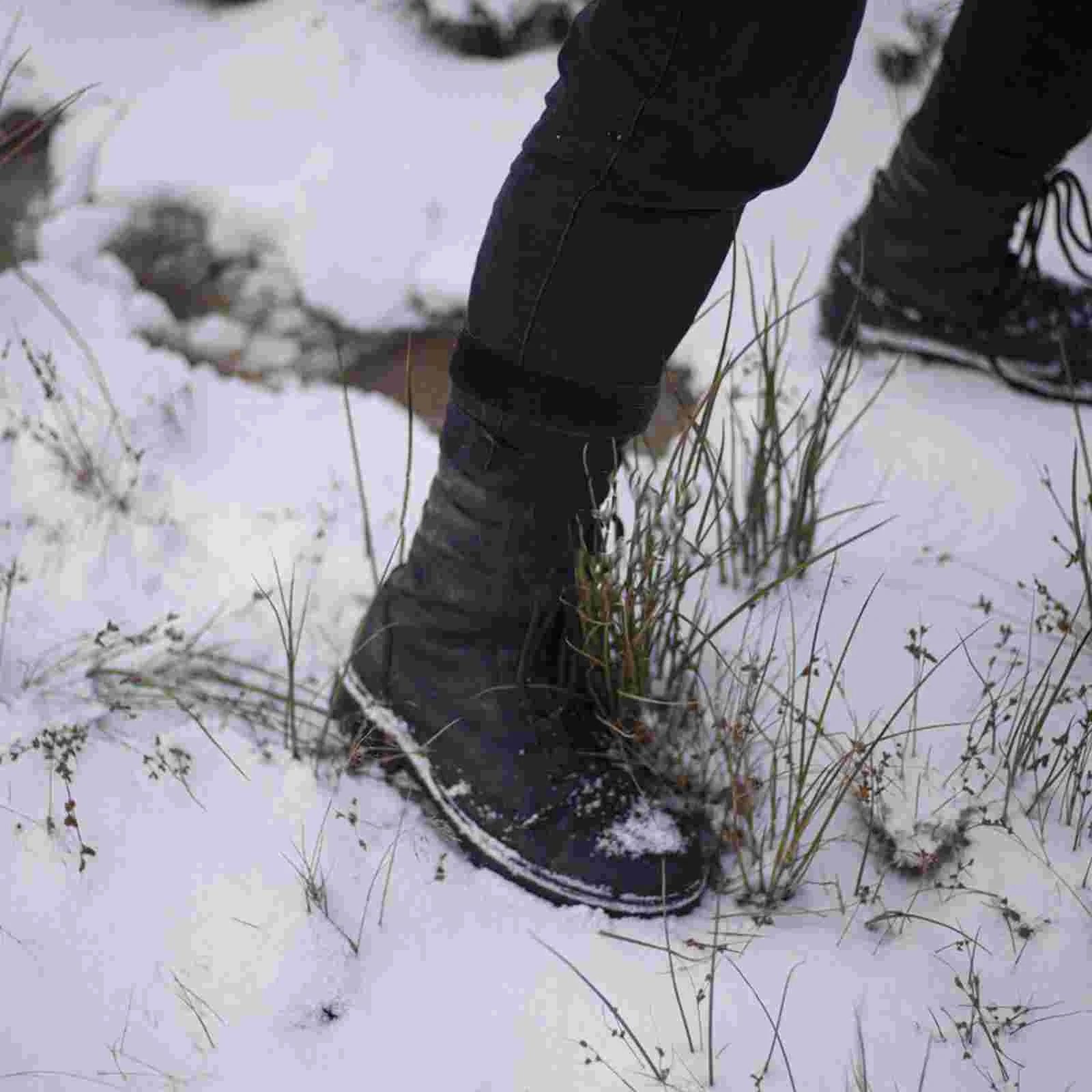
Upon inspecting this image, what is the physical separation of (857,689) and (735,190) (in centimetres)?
69

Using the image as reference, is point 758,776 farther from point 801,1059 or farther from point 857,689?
point 801,1059

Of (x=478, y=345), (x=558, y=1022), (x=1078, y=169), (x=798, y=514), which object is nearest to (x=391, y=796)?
(x=558, y=1022)

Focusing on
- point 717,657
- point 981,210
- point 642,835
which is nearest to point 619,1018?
point 642,835

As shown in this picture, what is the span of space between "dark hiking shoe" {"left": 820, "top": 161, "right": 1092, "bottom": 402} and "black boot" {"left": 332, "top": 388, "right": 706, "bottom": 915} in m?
0.94


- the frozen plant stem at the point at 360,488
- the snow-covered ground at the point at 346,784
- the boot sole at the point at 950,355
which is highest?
the boot sole at the point at 950,355

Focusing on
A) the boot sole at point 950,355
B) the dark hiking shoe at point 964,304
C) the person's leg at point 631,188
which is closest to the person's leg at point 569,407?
the person's leg at point 631,188

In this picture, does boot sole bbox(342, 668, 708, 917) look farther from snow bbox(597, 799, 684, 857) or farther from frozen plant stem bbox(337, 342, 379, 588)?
frozen plant stem bbox(337, 342, 379, 588)

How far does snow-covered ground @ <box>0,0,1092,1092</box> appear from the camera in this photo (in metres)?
1.00

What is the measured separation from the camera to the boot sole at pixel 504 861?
114 cm

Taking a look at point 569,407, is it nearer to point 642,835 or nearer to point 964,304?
point 642,835

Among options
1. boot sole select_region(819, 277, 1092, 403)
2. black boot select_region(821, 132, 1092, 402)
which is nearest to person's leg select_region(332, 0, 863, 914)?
black boot select_region(821, 132, 1092, 402)

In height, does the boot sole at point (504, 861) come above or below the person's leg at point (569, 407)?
below

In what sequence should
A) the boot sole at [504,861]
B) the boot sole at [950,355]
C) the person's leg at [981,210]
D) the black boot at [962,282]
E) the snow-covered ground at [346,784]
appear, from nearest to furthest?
the snow-covered ground at [346,784], the boot sole at [504,861], the person's leg at [981,210], the black boot at [962,282], the boot sole at [950,355]

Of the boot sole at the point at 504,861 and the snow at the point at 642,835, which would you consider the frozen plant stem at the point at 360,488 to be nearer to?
the boot sole at the point at 504,861
